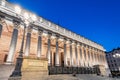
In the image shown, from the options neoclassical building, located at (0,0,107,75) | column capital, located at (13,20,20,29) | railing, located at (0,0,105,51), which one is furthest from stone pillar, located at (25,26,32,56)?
railing, located at (0,0,105,51)

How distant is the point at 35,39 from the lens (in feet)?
60.1

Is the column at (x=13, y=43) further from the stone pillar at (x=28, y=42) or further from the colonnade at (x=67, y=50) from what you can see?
the stone pillar at (x=28, y=42)

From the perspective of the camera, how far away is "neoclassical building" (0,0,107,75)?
14109mm

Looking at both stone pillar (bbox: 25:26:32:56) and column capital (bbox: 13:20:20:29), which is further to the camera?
stone pillar (bbox: 25:26:32:56)

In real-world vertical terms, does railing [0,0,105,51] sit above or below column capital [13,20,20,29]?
above

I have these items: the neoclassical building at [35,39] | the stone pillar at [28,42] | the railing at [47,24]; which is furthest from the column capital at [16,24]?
the stone pillar at [28,42]

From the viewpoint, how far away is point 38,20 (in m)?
19.3

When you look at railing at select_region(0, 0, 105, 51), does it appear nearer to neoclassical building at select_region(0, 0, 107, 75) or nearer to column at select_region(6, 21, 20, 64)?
neoclassical building at select_region(0, 0, 107, 75)

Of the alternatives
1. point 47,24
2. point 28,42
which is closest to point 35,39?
point 28,42

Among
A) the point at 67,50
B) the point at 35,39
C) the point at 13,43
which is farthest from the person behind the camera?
the point at 67,50

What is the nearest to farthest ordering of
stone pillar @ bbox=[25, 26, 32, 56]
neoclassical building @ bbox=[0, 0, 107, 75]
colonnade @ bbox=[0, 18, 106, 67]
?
neoclassical building @ bbox=[0, 0, 107, 75], colonnade @ bbox=[0, 18, 106, 67], stone pillar @ bbox=[25, 26, 32, 56]

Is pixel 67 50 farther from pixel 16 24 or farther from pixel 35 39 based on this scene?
pixel 16 24

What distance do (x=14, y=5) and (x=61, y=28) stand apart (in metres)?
11.4

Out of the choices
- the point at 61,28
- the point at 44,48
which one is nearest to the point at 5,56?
the point at 44,48
